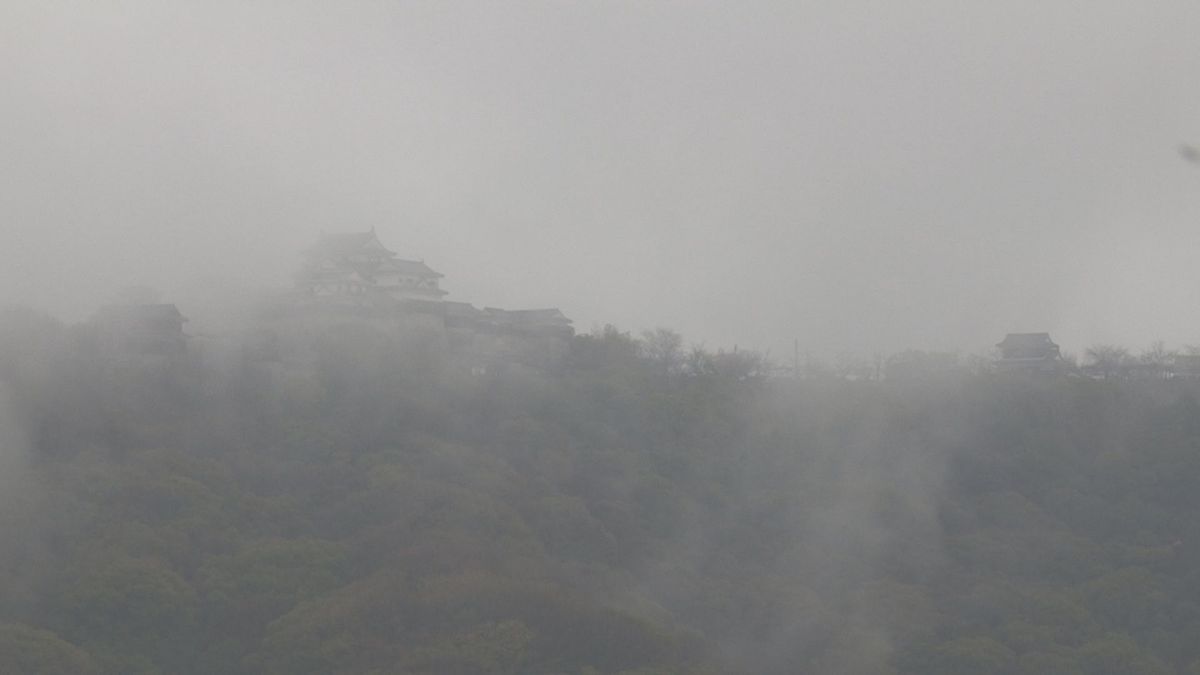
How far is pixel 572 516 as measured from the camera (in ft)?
73.9

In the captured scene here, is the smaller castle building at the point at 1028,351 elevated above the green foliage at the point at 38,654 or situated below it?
above

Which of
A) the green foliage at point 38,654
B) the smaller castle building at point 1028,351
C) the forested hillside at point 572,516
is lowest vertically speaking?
the green foliage at point 38,654

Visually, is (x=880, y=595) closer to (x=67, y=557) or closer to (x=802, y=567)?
(x=802, y=567)

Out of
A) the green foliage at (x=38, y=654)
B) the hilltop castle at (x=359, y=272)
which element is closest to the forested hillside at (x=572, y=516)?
the green foliage at (x=38, y=654)

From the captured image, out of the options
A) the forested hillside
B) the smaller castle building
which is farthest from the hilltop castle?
the smaller castle building

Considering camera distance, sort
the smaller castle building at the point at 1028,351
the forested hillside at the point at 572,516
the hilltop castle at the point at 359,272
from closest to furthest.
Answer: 1. the forested hillside at the point at 572,516
2. the hilltop castle at the point at 359,272
3. the smaller castle building at the point at 1028,351

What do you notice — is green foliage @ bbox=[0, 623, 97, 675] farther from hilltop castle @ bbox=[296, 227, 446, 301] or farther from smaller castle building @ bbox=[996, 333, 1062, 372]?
smaller castle building @ bbox=[996, 333, 1062, 372]

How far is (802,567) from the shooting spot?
2327 centimetres

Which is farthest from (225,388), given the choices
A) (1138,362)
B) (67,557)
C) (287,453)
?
(1138,362)

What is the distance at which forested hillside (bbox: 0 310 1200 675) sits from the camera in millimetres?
18391

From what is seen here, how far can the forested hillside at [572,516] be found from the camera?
724 inches

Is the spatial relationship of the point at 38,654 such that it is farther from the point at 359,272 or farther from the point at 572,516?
the point at 359,272

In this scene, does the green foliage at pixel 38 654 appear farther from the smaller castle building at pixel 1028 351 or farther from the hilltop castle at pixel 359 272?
the smaller castle building at pixel 1028 351

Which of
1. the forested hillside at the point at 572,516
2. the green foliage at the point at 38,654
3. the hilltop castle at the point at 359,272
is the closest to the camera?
the green foliage at the point at 38,654
